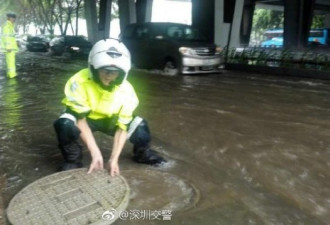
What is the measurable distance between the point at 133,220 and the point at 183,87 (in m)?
7.42

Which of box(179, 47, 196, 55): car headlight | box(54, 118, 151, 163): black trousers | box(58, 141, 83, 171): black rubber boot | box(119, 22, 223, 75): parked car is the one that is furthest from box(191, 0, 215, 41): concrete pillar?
box(58, 141, 83, 171): black rubber boot

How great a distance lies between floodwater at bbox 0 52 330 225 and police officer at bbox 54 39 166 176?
478 millimetres

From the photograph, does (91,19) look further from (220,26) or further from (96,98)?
(96,98)

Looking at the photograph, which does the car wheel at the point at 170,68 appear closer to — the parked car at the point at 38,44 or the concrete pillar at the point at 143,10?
the concrete pillar at the point at 143,10

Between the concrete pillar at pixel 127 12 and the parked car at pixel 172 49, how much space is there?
795cm

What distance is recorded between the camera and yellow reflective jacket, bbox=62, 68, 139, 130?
346 cm

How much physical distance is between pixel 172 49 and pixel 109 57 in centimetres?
1019

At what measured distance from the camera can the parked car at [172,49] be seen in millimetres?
12883

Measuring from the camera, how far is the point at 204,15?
1805cm

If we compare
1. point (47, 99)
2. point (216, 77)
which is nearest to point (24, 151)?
point (47, 99)

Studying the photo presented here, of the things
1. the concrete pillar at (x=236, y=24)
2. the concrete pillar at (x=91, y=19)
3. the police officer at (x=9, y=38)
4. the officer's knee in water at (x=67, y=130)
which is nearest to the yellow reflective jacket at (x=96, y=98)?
the officer's knee in water at (x=67, y=130)

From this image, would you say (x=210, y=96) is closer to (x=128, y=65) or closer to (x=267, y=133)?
(x=267, y=133)

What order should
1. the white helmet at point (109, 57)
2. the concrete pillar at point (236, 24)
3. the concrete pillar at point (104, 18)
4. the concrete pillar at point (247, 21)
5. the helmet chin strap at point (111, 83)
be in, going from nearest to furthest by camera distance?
1. the white helmet at point (109, 57)
2. the helmet chin strap at point (111, 83)
3. the concrete pillar at point (236, 24)
4. the concrete pillar at point (104, 18)
5. the concrete pillar at point (247, 21)

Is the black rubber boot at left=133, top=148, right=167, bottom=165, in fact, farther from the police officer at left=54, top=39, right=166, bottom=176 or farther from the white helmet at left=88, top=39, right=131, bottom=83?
the white helmet at left=88, top=39, right=131, bottom=83
